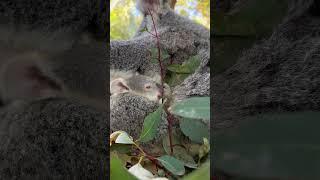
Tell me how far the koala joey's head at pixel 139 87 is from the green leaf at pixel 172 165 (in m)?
0.21

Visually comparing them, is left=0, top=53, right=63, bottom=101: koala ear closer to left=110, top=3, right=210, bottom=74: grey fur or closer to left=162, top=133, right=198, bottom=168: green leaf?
left=162, top=133, right=198, bottom=168: green leaf

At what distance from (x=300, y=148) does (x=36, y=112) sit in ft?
1.24

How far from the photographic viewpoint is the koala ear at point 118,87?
94 centimetres

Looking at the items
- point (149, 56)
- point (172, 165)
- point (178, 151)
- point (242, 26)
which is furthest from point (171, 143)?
point (242, 26)

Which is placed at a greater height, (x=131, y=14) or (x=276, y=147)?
(x=131, y=14)

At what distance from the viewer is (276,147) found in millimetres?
509

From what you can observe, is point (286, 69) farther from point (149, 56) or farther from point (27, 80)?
point (149, 56)

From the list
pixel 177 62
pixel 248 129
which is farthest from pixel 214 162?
pixel 177 62

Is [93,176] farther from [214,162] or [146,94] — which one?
[146,94]

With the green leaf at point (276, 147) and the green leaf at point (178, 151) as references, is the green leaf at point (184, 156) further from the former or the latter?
the green leaf at point (276, 147)

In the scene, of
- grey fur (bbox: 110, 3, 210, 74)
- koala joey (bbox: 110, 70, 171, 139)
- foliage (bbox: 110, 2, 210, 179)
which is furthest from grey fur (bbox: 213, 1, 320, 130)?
grey fur (bbox: 110, 3, 210, 74)

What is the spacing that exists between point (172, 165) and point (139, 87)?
307mm

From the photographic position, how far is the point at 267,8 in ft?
1.76

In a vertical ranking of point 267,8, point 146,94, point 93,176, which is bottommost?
point 93,176
